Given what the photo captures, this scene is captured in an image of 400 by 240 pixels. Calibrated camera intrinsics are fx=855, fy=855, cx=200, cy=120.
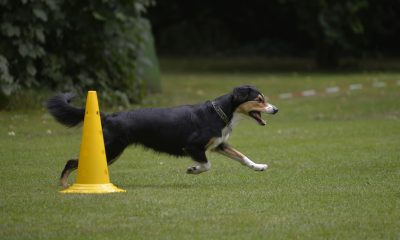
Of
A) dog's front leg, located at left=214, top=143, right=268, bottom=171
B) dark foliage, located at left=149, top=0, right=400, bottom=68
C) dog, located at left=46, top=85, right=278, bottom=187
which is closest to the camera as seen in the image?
dog, located at left=46, top=85, right=278, bottom=187

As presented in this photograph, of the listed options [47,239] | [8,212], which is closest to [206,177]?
[8,212]

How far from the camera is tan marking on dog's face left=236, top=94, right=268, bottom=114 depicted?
9852 millimetres

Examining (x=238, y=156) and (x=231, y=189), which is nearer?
(x=231, y=189)

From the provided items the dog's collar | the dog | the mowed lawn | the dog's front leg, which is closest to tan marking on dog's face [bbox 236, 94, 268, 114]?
the dog

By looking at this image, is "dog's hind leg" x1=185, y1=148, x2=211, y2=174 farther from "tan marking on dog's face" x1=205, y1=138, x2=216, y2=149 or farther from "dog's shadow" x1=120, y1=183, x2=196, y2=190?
"dog's shadow" x1=120, y1=183, x2=196, y2=190

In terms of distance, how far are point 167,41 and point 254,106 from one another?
37059mm

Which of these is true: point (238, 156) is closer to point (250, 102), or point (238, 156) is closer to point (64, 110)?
point (250, 102)

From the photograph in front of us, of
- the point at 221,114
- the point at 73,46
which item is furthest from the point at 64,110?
the point at 73,46

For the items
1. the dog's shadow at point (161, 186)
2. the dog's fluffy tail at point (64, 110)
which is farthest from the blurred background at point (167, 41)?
the dog's shadow at point (161, 186)

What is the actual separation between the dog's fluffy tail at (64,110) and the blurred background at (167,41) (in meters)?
7.80

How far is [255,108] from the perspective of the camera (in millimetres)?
9883

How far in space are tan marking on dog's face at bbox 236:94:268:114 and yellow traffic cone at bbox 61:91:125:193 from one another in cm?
189

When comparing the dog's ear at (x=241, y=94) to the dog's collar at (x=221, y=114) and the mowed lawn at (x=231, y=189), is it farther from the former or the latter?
the mowed lawn at (x=231, y=189)

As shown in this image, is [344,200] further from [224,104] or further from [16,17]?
[16,17]
